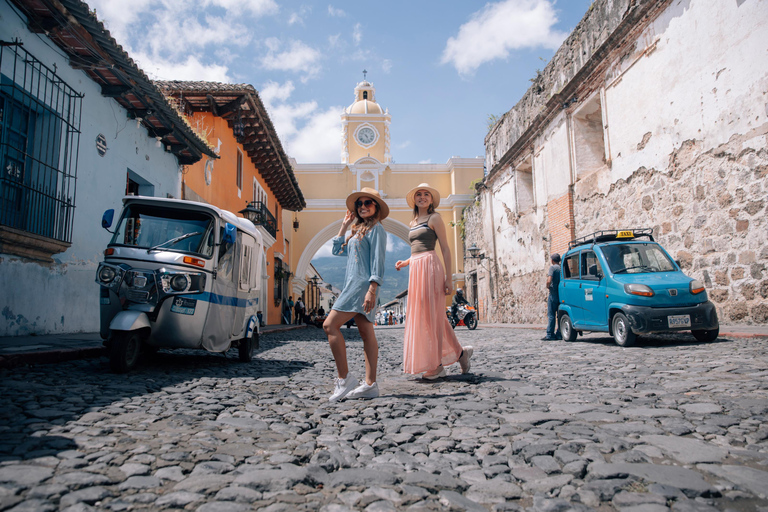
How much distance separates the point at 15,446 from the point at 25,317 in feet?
17.8

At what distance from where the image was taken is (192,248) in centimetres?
552

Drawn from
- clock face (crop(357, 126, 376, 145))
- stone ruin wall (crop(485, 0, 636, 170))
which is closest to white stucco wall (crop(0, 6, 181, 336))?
stone ruin wall (crop(485, 0, 636, 170))

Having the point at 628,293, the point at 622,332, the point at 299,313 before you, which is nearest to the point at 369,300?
the point at 628,293

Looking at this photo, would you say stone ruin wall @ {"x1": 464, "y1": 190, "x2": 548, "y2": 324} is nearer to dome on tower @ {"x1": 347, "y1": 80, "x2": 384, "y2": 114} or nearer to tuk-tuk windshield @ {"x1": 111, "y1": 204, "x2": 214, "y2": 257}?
tuk-tuk windshield @ {"x1": 111, "y1": 204, "x2": 214, "y2": 257}

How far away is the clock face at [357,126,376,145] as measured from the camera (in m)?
42.0

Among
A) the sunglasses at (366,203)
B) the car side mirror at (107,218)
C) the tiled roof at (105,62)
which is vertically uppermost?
the tiled roof at (105,62)

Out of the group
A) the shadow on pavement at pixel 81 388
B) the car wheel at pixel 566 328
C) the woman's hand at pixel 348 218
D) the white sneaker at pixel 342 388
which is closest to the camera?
the shadow on pavement at pixel 81 388

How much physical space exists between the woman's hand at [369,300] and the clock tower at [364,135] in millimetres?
38199

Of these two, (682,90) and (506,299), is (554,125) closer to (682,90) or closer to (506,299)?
(682,90)

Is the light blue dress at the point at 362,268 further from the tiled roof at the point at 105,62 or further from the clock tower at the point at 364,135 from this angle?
the clock tower at the point at 364,135

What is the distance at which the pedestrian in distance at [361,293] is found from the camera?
374 cm

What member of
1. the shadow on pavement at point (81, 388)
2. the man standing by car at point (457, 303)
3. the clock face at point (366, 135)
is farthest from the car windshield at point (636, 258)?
the clock face at point (366, 135)

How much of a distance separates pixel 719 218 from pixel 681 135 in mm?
1812

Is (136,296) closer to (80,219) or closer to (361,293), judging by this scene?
(361,293)
